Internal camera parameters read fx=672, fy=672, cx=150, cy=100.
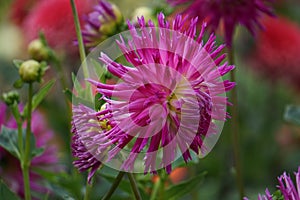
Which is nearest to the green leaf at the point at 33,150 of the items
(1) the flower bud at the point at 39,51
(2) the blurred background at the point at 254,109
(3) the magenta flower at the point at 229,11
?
(1) the flower bud at the point at 39,51

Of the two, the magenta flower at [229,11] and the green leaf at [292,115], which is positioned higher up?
the magenta flower at [229,11]

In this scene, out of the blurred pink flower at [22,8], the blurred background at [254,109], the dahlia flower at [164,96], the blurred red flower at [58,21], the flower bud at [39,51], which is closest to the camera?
the dahlia flower at [164,96]

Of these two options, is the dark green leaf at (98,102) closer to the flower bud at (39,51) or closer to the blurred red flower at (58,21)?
the flower bud at (39,51)

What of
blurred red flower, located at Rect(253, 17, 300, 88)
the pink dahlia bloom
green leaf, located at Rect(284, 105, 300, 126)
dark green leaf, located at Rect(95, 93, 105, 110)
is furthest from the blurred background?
dark green leaf, located at Rect(95, 93, 105, 110)

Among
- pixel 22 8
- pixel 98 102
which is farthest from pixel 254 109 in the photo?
pixel 98 102

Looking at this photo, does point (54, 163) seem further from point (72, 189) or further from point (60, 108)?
point (60, 108)

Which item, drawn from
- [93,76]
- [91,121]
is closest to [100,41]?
[93,76]

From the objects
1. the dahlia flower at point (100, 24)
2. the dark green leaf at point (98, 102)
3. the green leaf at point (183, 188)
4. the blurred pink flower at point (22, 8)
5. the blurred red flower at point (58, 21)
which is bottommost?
the green leaf at point (183, 188)
